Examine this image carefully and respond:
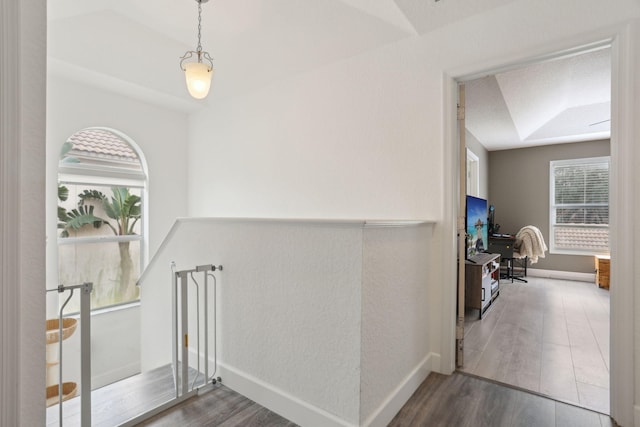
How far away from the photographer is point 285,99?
11.2ft

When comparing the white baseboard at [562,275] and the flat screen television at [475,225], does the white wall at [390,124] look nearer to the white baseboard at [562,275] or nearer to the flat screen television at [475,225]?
the flat screen television at [475,225]

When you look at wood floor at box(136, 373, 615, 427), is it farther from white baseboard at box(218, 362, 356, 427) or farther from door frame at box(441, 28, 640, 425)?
door frame at box(441, 28, 640, 425)

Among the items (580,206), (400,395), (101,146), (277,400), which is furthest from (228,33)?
(580,206)

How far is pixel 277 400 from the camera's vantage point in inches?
73.2

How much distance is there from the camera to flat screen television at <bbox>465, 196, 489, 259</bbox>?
378 cm

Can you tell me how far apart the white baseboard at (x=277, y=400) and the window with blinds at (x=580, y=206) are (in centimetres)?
618

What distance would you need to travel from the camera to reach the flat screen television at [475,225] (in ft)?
12.4

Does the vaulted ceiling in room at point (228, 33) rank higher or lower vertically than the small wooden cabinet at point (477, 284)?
higher

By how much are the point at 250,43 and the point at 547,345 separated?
3.87 m

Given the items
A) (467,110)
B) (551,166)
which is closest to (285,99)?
(467,110)

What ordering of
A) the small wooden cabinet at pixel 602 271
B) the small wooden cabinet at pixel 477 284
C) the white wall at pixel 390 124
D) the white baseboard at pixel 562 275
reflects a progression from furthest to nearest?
the white baseboard at pixel 562 275
the small wooden cabinet at pixel 602 271
the small wooden cabinet at pixel 477 284
the white wall at pixel 390 124

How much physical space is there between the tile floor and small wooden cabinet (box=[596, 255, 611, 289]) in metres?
0.62

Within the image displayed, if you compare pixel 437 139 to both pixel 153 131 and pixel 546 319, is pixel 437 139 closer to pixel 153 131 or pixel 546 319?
pixel 546 319

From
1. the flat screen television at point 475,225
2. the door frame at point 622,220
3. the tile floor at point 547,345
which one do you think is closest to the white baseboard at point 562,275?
the tile floor at point 547,345
